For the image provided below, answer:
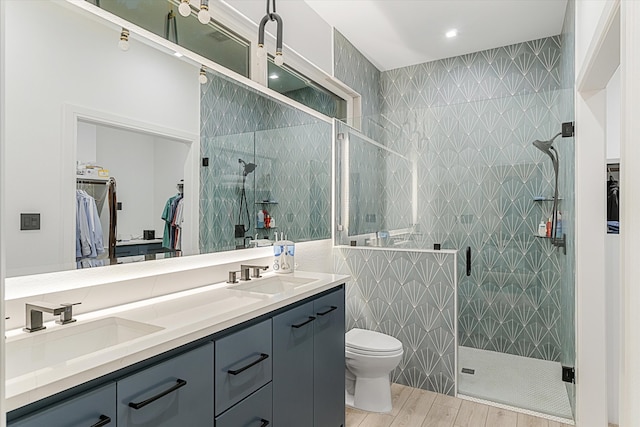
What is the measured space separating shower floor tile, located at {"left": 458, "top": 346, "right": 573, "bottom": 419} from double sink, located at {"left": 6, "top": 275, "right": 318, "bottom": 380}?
1.95 meters

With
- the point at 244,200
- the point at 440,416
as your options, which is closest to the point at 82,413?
the point at 244,200

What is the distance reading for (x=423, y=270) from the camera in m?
2.81

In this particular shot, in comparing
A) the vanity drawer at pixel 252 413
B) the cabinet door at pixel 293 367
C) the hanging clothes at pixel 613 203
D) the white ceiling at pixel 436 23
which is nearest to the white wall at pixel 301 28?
the white ceiling at pixel 436 23

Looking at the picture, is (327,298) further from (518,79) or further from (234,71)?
(518,79)

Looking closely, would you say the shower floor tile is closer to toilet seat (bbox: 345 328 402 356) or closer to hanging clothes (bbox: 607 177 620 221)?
toilet seat (bbox: 345 328 402 356)

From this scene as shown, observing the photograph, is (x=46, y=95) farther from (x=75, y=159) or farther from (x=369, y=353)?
(x=369, y=353)

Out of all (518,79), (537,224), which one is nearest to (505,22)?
(518,79)

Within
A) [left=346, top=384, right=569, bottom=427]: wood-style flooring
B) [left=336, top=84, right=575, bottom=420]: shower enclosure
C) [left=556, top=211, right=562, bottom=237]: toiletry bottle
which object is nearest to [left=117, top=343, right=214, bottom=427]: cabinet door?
[left=346, top=384, right=569, bottom=427]: wood-style flooring

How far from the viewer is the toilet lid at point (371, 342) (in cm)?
247

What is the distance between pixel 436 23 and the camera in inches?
123

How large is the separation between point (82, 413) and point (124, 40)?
1.38m

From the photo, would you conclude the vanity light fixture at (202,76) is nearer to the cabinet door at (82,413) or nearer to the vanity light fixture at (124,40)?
the vanity light fixture at (124,40)

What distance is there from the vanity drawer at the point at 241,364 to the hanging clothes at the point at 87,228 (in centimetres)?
62

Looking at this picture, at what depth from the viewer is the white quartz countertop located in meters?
0.88
